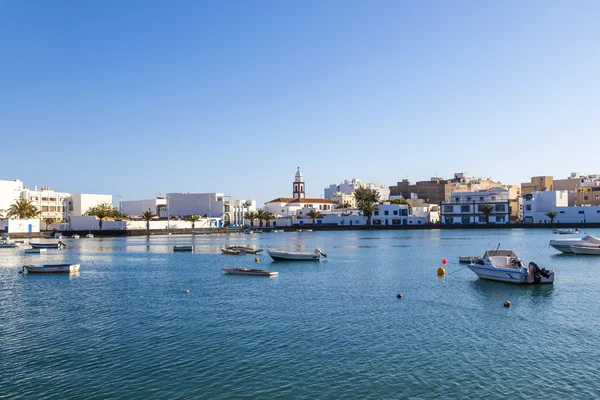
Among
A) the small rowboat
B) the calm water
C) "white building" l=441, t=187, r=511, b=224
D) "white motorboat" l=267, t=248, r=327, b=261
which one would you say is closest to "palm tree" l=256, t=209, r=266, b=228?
"white building" l=441, t=187, r=511, b=224

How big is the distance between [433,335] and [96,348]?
15.1 metres

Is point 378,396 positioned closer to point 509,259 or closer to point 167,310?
point 167,310

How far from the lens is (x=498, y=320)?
28031 millimetres

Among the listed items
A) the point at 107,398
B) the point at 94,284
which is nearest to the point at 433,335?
the point at 107,398

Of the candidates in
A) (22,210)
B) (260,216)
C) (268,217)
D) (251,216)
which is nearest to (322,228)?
(268,217)

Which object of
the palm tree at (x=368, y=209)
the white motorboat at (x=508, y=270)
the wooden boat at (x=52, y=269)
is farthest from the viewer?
the palm tree at (x=368, y=209)

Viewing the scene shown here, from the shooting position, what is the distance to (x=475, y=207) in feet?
544

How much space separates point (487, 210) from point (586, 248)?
97.3 m

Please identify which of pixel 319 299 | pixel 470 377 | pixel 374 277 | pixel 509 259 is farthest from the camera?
pixel 374 277

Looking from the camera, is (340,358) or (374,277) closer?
(340,358)

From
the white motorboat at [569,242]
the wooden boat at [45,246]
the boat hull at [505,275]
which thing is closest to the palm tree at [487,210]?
the white motorboat at [569,242]

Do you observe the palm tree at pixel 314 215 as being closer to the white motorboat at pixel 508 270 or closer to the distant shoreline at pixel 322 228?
the distant shoreline at pixel 322 228

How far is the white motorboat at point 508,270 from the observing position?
39969mm

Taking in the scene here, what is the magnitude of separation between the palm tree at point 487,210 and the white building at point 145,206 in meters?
108
